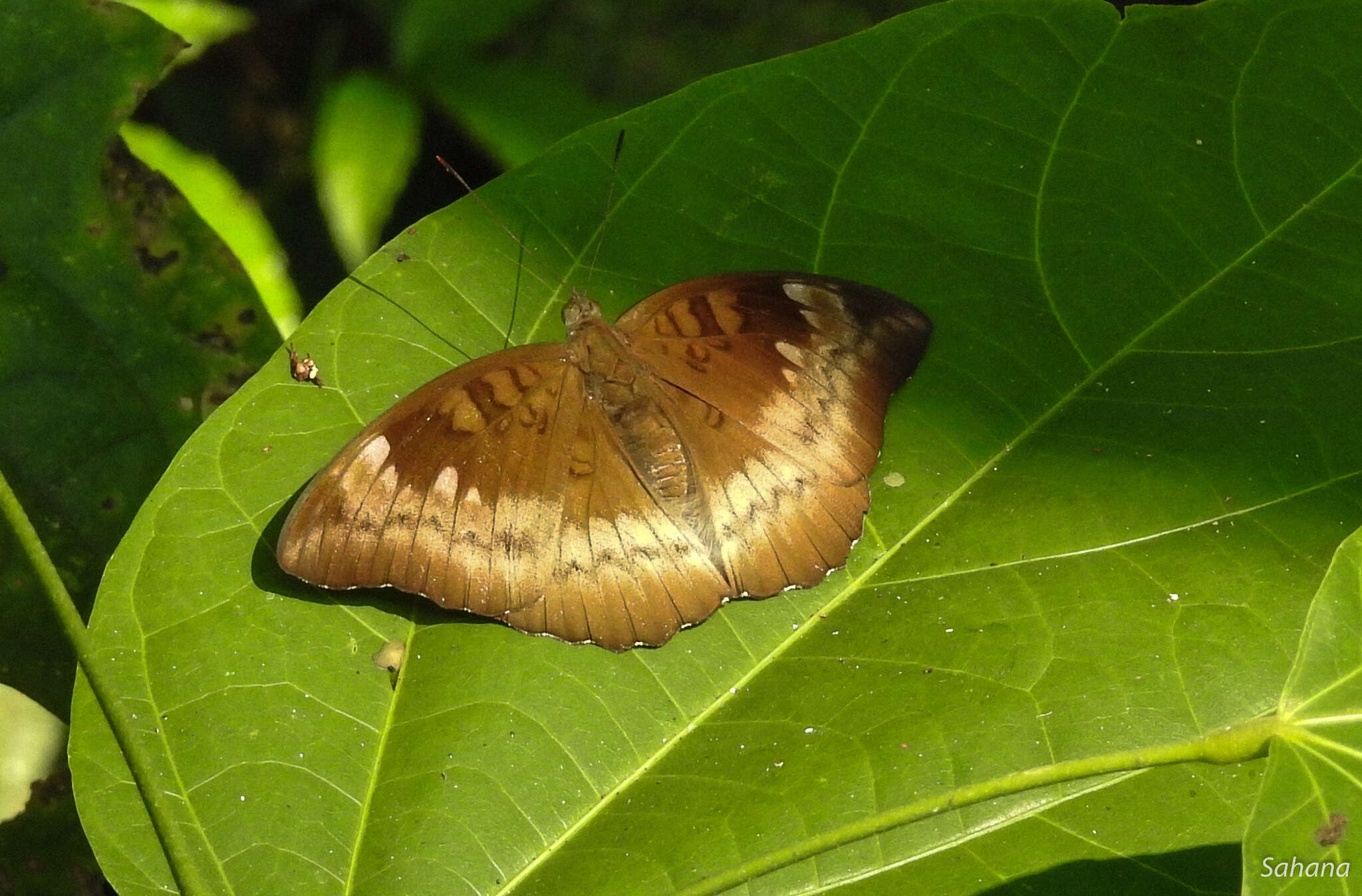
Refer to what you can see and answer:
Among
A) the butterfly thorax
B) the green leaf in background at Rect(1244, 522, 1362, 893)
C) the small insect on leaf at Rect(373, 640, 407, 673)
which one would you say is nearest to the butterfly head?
the butterfly thorax

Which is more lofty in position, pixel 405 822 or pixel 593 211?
pixel 593 211

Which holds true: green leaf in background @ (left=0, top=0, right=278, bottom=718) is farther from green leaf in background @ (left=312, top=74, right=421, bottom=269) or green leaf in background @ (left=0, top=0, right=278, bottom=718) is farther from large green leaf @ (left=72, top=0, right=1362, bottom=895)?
large green leaf @ (left=72, top=0, right=1362, bottom=895)

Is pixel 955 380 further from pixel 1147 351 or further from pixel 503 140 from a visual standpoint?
pixel 503 140

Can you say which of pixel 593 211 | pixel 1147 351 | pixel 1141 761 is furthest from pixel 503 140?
pixel 1141 761

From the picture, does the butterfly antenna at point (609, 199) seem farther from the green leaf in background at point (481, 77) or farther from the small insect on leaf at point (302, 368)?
the green leaf in background at point (481, 77)

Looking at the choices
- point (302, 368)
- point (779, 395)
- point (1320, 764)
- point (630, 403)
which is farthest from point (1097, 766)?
point (302, 368)

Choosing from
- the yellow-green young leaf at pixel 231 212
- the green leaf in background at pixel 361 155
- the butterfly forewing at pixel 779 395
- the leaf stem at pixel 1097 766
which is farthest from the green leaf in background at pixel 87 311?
the leaf stem at pixel 1097 766

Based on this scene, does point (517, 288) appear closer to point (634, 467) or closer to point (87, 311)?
point (634, 467)
